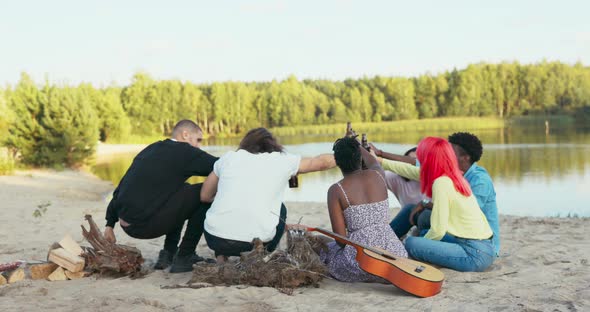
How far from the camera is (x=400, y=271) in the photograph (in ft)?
11.1

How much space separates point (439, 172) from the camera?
12.4ft

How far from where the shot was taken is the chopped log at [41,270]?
4.08 metres

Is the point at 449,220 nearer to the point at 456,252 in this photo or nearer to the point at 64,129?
the point at 456,252

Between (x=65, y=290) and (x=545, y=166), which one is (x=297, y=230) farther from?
(x=545, y=166)

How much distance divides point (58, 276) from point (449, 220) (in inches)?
116

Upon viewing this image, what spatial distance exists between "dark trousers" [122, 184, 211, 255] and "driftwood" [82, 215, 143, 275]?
6.7 inches

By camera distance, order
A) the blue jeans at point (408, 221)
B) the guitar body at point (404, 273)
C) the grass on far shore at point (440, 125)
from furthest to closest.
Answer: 1. the grass on far shore at point (440, 125)
2. the blue jeans at point (408, 221)
3. the guitar body at point (404, 273)

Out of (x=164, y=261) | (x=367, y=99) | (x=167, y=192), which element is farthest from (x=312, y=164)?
(x=367, y=99)

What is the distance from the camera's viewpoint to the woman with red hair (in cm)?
376

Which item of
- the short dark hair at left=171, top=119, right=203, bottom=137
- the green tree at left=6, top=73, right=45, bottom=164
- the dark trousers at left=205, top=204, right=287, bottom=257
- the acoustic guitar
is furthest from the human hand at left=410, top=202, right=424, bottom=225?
the green tree at left=6, top=73, right=45, bottom=164

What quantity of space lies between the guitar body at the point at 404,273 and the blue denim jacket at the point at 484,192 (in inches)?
34.7

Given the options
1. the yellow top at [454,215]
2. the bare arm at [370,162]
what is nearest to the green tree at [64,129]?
the bare arm at [370,162]

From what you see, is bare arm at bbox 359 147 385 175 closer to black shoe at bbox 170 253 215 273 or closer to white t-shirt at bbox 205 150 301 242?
white t-shirt at bbox 205 150 301 242

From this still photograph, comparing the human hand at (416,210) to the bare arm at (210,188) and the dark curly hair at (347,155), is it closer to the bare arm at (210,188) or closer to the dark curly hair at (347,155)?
the dark curly hair at (347,155)
